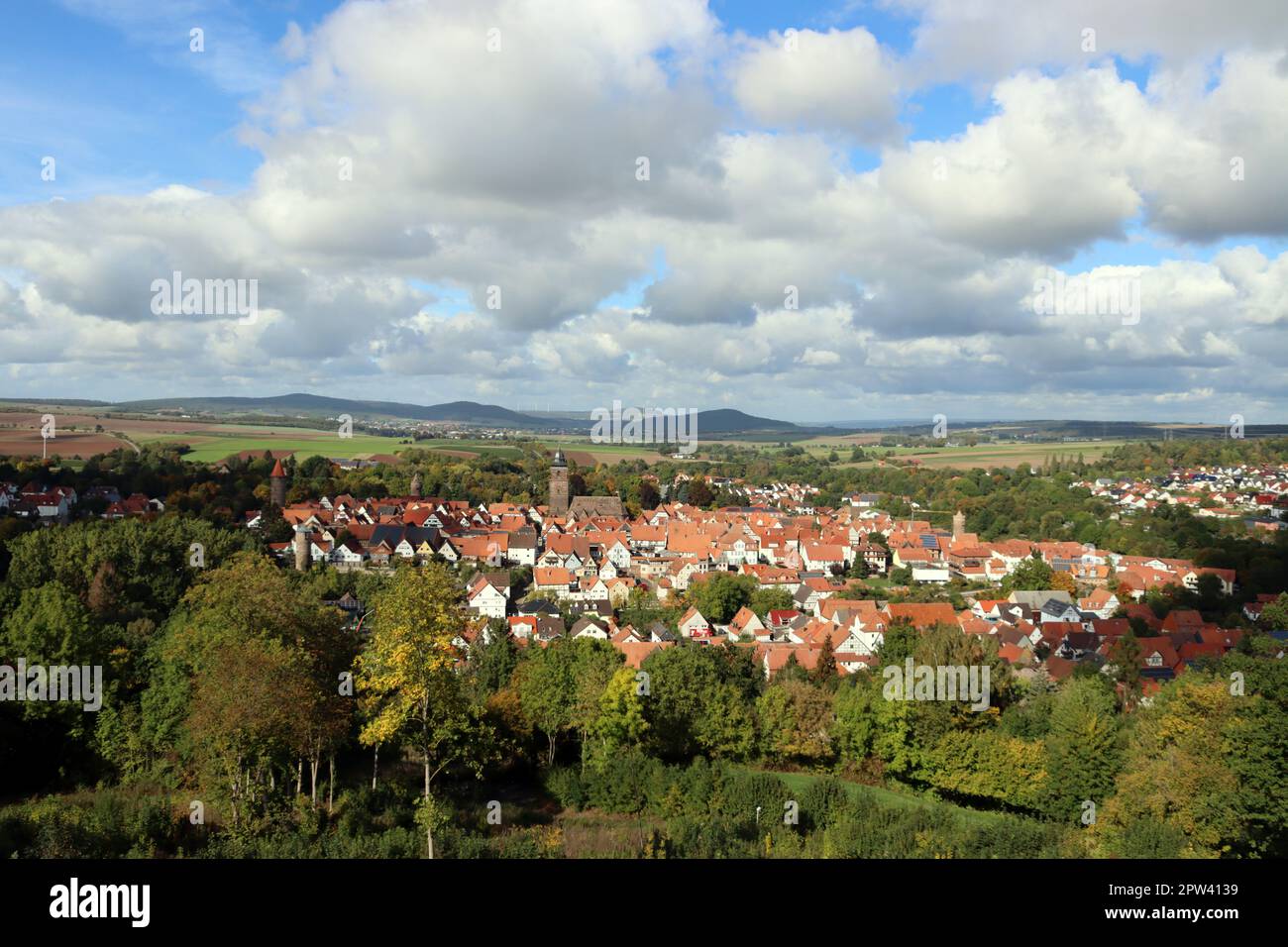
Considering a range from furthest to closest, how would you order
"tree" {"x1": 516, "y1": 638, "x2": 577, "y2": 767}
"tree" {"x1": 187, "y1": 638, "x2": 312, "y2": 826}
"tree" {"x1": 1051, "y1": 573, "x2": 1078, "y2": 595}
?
"tree" {"x1": 1051, "y1": 573, "x2": 1078, "y2": 595} < "tree" {"x1": 516, "y1": 638, "x2": 577, "y2": 767} < "tree" {"x1": 187, "y1": 638, "x2": 312, "y2": 826}

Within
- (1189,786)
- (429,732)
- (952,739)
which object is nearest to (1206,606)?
(952,739)

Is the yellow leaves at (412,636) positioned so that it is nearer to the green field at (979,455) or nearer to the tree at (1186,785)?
the tree at (1186,785)

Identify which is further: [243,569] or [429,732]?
[243,569]

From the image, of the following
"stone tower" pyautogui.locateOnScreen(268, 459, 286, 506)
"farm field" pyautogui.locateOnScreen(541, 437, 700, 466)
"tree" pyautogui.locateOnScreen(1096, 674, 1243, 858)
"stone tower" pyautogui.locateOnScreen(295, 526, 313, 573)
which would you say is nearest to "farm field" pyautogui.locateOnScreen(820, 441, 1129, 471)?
"farm field" pyautogui.locateOnScreen(541, 437, 700, 466)

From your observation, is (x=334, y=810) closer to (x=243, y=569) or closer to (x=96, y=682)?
(x=243, y=569)

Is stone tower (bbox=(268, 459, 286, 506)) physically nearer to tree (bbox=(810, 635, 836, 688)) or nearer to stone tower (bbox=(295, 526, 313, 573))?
stone tower (bbox=(295, 526, 313, 573))

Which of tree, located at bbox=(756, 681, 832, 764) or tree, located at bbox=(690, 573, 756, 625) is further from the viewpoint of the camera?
tree, located at bbox=(690, 573, 756, 625)

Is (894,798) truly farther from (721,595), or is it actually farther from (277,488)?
(277,488)

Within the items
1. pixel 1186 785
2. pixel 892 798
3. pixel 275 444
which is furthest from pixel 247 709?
pixel 275 444
